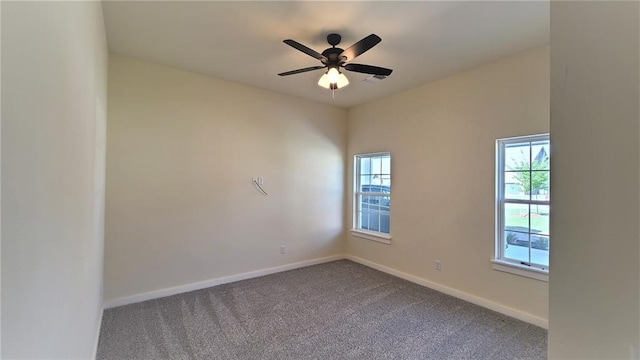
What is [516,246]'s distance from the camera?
2916 mm

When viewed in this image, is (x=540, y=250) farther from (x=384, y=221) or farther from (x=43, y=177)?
(x=43, y=177)

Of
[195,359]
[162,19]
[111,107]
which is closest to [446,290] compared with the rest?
[195,359]

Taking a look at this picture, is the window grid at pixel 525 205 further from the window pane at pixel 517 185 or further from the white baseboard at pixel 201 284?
the white baseboard at pixel 201 284

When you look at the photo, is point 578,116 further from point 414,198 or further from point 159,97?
point 159,97

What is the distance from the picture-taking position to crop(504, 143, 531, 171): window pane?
2855mm

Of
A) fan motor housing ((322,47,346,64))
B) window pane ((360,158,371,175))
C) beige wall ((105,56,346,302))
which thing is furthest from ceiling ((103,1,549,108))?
window pane ((360,158,371,175))

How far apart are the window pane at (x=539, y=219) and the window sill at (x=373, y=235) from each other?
1809 millimetres

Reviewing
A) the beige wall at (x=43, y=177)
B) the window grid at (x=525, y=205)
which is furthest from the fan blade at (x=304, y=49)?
the window grid at (x=525, y=205)

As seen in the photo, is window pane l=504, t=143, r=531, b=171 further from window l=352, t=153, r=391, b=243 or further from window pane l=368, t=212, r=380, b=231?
window pane l=368, t=212, r=380, b=231

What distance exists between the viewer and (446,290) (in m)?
3.39

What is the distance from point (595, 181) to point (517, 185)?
8.82 ft

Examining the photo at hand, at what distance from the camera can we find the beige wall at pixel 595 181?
587 mm

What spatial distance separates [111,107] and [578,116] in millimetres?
3687

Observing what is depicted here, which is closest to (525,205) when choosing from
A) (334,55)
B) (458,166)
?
(458,166)
